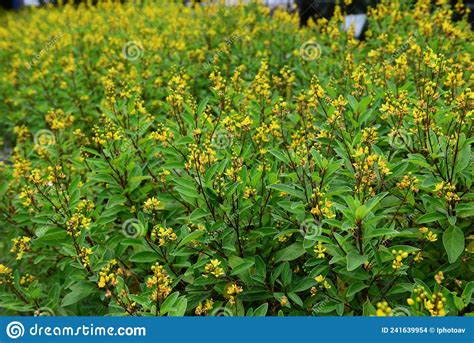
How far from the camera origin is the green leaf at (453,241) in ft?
8.56

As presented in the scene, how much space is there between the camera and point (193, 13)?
1002 centimetres

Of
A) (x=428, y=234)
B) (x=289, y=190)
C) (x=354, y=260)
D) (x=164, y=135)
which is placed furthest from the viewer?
(x=164, y=135)

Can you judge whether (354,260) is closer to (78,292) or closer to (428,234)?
(428,234)

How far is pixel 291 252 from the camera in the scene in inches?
113

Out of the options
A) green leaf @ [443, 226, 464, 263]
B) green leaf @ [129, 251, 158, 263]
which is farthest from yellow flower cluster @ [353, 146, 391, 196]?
green leaf @ [129, 251, 158, 263]

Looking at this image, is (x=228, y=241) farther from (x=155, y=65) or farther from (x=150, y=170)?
(x=155, y=65)

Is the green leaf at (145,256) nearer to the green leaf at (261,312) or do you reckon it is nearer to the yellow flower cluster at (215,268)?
the yellow flower cluster at (215,268)

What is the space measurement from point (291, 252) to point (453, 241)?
0.88m

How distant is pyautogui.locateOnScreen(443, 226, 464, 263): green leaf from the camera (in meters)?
2.61

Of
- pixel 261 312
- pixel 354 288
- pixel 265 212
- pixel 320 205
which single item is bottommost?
pixel 261 312

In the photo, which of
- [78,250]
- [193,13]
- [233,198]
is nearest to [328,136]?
[233,198]

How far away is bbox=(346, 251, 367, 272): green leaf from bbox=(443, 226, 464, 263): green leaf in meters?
0.51

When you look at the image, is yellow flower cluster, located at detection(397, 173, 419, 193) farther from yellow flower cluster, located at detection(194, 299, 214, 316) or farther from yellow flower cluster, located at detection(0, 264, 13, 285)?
yellow flower cluster, located at detection(0, 264, 13, 285)

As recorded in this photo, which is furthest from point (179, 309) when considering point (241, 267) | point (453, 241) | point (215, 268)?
point (453, 241)
